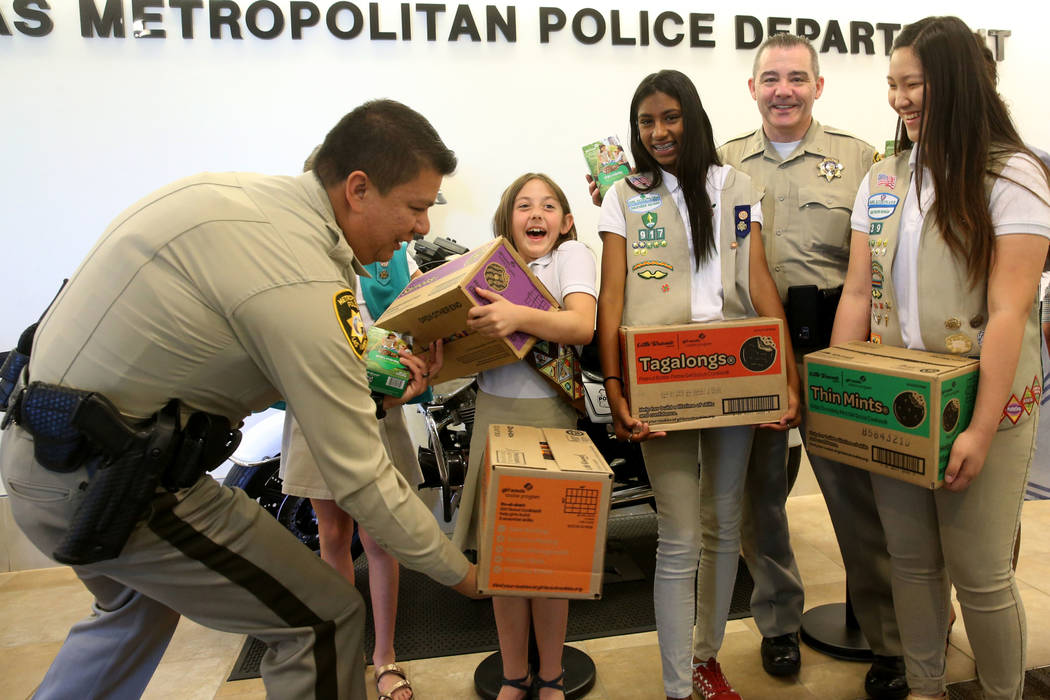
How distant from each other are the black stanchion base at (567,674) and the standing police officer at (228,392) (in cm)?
82

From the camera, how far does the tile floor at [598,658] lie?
82.0 inches

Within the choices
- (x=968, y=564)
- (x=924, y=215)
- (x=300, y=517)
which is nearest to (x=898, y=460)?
(x=968, y=564)

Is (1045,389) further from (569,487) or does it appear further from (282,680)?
(282,680)

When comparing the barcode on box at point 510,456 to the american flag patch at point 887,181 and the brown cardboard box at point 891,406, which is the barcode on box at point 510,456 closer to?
the brown cardboard box at point 891,406

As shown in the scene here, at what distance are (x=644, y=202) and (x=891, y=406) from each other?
74 centimetres

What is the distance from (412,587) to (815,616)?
147cm

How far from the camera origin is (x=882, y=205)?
5.42 feet

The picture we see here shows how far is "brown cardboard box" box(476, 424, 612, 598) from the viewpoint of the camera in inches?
53.5

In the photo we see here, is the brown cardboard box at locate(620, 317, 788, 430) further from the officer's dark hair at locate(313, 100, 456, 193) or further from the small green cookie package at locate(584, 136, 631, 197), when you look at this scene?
the officer's dark hair at locate(313, 100, 456, 193)

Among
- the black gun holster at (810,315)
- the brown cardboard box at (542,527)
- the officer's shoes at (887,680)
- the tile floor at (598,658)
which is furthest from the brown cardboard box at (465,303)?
the officer's shoes at (887,680)

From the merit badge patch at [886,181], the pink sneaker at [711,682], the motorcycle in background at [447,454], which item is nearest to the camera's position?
the merit badge patch at [886,181]

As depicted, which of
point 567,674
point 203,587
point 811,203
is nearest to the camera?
point 203,587

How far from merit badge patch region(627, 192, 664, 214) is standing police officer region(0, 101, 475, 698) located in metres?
0.63

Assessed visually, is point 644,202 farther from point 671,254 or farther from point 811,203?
point 811,203
